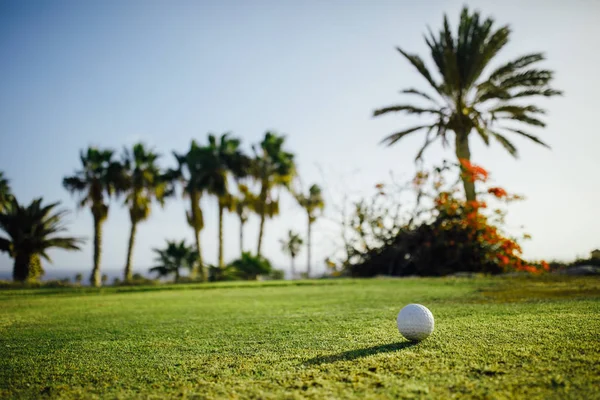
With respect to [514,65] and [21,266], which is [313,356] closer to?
[514,65]

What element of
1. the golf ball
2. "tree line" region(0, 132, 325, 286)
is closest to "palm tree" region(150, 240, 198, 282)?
"tree line" region(0, 132, 325, 286)

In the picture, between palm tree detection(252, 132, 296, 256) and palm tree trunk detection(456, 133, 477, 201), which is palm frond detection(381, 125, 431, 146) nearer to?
palm tree trunk detection(456, 133, 477, 201)

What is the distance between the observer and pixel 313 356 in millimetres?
4043

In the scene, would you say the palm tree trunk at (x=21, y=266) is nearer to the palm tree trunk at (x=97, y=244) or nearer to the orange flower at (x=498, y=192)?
the palm tree trunk at (x=97, y=244)

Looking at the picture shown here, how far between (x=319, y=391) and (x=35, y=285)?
67.6ft

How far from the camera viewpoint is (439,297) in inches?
364

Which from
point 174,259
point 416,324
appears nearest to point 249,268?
point 174,259

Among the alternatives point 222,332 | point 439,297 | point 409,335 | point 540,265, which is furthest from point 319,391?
point 540,265

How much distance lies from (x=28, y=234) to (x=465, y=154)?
77.7 feet

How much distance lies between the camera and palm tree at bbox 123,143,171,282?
3259cm

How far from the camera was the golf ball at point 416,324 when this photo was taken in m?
4.37

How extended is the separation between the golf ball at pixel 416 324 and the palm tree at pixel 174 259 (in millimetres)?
31007

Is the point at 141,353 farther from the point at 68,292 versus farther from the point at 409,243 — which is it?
the point at 409,243

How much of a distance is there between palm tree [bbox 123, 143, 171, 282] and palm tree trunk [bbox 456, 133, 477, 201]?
2401cm
